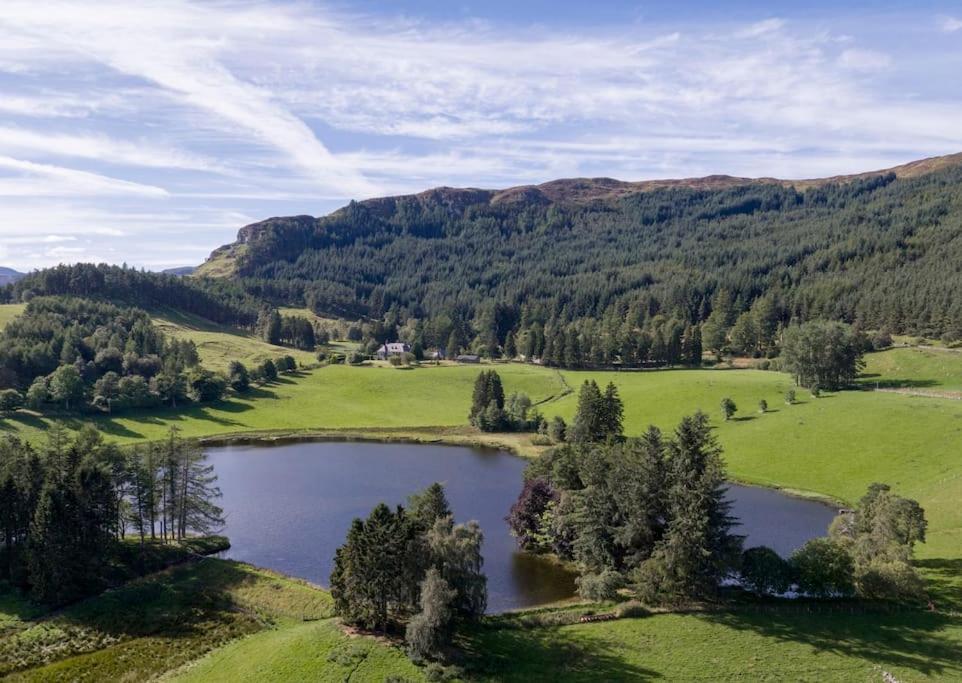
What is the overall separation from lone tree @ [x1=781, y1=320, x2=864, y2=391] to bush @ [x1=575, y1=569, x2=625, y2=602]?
247ft

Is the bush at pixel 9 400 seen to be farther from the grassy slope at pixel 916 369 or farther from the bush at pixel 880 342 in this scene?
the bush at pixel 880 342

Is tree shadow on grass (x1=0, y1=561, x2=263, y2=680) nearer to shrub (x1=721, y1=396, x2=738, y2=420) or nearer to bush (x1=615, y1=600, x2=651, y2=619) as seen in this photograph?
bush (x1=615, y1=600, x2=651, y2=619)

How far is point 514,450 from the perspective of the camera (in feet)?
335

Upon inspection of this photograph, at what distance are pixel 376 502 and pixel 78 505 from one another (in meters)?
30.4

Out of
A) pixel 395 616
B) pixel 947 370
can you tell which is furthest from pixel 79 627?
pixel 947 370

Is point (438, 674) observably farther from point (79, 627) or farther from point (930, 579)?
point (930, 579)

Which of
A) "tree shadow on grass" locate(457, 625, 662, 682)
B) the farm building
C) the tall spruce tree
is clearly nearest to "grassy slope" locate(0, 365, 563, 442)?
the farm building

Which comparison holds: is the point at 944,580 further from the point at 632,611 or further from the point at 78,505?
the point at 78,505

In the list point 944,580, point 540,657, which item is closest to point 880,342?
point 944,580

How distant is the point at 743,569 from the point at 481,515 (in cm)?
2938

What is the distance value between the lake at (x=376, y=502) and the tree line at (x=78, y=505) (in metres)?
8.78

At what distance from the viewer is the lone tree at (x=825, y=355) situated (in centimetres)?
10794

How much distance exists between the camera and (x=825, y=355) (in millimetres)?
107938

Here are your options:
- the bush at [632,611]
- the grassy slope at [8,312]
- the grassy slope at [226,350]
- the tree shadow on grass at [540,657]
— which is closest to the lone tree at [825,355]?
the bush at [632,611]
